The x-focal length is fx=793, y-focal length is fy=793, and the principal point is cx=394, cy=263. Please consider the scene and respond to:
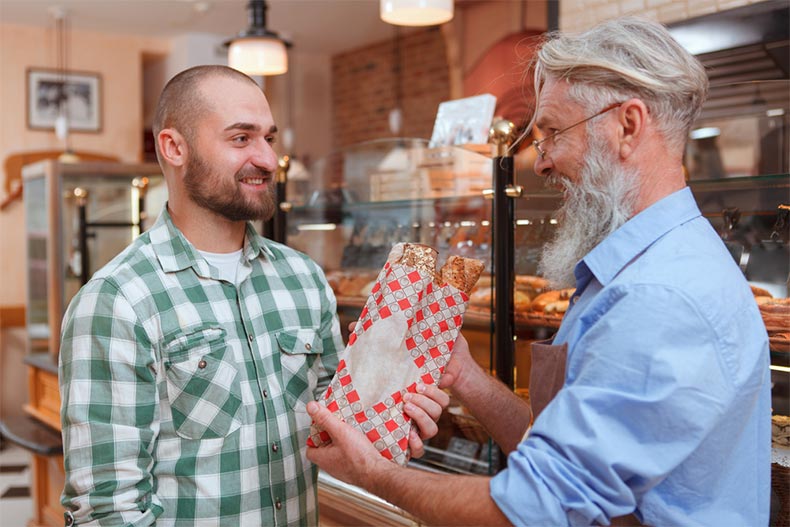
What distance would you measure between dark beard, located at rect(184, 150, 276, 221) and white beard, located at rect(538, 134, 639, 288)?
65cm

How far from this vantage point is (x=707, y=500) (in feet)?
3.95

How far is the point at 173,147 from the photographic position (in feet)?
5.76

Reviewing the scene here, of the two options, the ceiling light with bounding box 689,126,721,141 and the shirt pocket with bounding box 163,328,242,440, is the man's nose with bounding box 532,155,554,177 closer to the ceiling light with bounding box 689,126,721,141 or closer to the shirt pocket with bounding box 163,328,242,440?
the shirt pocket with bounding box 163,328,242,440

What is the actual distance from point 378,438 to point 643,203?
0.63 m

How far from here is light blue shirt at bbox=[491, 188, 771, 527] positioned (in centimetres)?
111

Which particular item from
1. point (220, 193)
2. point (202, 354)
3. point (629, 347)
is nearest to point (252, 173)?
point (220, 193)

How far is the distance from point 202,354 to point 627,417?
876 mm

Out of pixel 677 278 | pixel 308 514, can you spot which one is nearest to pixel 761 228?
pixel 677 278

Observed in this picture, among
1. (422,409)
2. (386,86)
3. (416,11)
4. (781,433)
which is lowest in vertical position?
(781,433)

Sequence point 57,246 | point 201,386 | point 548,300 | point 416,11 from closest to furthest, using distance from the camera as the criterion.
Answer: point 201,386, point 548,300, point 416,11, point 57,246

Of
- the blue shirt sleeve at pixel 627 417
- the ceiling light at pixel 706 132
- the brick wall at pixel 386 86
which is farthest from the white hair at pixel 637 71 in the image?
the brick wall at pixel 386 86

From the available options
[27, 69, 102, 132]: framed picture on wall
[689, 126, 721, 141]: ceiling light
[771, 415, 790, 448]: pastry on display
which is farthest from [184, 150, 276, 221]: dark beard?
[27, 69, 102, 132]: framed picture on wall

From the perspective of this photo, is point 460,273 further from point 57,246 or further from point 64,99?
point 64,99

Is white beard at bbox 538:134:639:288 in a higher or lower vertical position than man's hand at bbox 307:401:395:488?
higher
